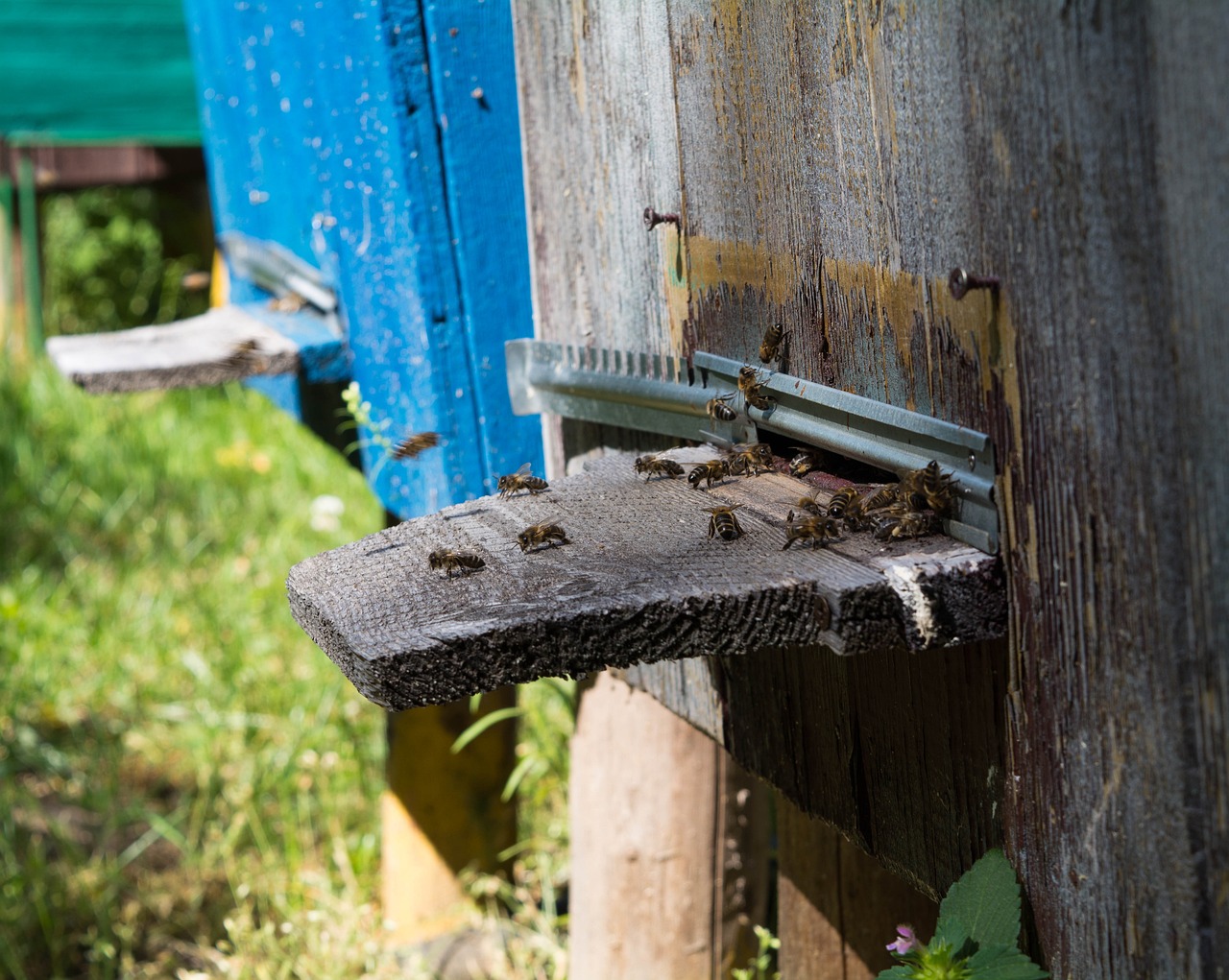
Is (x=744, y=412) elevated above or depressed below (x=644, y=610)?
above

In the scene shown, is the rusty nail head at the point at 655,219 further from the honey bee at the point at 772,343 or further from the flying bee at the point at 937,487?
the flying bee at the point at 937,487

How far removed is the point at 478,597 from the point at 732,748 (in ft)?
2.27

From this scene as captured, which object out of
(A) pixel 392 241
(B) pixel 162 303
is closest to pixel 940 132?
(A) pixel 392 241

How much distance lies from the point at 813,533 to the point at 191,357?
1.88 metres

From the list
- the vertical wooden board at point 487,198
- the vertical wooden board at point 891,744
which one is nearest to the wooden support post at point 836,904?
the vertical wooden board at point 891,744

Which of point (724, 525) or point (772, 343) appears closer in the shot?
point (724, 525)

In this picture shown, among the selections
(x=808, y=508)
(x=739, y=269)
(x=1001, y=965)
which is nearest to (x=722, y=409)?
(x=739, y=269)

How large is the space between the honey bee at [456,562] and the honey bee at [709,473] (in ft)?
0.93

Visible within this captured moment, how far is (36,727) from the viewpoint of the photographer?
4754 millimetres

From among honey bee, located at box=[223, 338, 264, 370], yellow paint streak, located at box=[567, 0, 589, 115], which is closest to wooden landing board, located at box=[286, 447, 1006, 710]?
yellow paint streak, located at box=[567, 0, 589, 115]

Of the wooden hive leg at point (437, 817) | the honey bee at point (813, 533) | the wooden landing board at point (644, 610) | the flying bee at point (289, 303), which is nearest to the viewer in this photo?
the wooden landing board at point (644, 610)

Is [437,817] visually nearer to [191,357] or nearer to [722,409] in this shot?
[191,357]

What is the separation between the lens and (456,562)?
51.4 inches

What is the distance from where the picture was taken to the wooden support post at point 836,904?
2.34 meters
